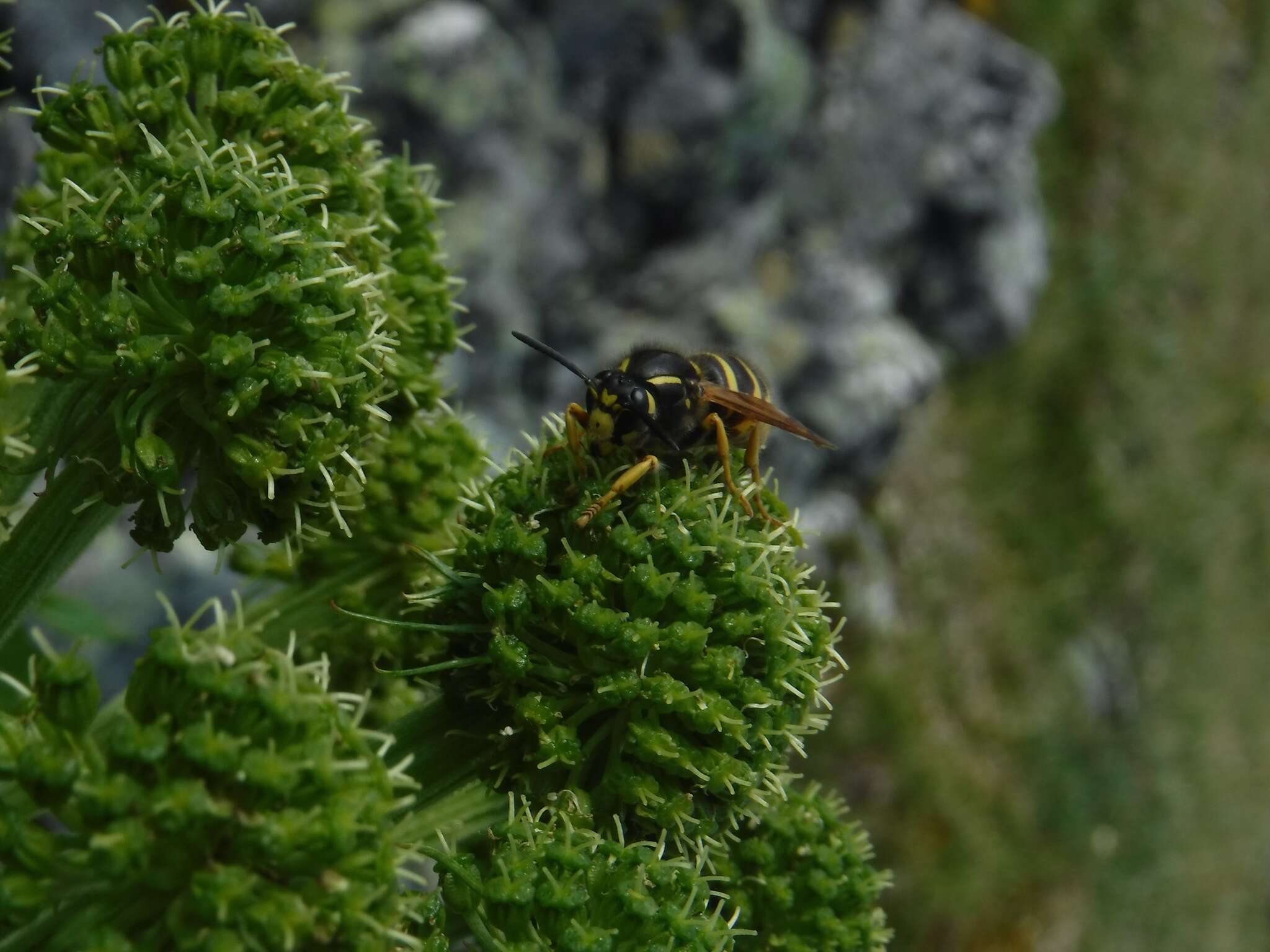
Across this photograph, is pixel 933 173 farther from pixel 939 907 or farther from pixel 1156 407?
pixel 939 907

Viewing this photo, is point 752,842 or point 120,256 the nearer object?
point 120,256

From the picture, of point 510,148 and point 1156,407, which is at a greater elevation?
point 1156,407

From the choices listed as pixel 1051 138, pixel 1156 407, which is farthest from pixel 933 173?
pixel 1156 407

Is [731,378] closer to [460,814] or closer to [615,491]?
[615,491]

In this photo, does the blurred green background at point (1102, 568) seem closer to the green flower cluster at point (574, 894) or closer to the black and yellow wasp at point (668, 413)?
the black and yellow wasp at point (668, 413)

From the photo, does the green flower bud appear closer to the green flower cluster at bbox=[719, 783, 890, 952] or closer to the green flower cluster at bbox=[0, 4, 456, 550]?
the green flower cluster at bbox=[0, 4, 456, 550]

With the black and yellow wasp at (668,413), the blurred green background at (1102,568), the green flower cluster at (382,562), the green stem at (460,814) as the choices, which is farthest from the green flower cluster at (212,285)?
the blurred green background at (1102,568)

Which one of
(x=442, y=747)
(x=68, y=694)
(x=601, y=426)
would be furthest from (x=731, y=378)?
(x=68, y=694)
